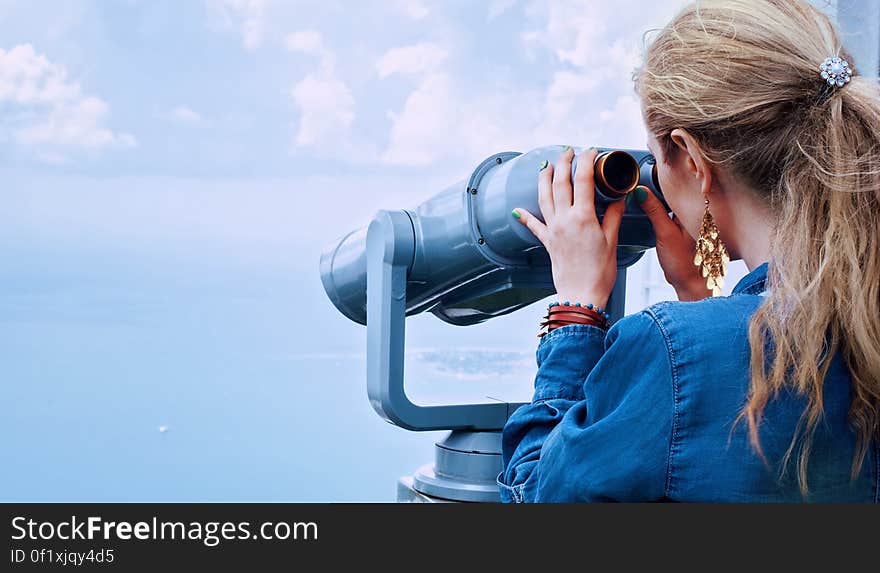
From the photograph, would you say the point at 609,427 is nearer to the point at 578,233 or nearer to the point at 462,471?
the point at 578,233

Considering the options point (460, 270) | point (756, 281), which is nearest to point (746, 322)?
point (756, 281)

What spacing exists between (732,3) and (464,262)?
357 mm

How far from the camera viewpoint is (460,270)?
946 mm

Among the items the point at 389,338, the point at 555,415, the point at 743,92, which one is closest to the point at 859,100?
the point at 743,92

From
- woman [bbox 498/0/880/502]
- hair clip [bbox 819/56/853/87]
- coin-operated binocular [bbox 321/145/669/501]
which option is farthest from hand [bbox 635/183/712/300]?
hair clip [bbox 819/56/853/87]

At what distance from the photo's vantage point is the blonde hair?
609 mm

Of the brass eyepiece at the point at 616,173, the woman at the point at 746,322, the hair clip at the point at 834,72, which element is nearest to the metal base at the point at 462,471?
the woman at the point at 746,322

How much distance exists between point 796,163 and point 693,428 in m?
0.20

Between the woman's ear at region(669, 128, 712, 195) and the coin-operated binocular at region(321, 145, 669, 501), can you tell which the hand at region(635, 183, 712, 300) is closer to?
the coin-operated binocular at region(321, 145, 669, 501)

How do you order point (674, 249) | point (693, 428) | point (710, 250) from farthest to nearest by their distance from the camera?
point (674, 249)
point (710, 250)
point (693, 428)

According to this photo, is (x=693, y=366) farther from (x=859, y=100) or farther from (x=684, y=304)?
(x=859, y=100)

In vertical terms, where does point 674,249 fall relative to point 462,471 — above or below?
above

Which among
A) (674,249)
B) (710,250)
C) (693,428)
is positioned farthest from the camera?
(674,249)

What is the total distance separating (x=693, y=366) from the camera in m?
0.61
